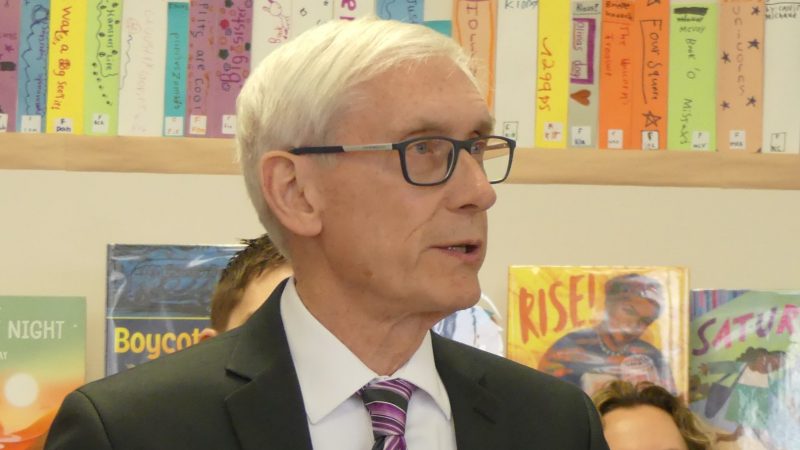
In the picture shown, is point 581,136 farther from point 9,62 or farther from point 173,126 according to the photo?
point 9,62

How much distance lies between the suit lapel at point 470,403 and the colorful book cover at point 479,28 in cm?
148

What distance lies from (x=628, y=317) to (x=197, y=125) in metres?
1.06

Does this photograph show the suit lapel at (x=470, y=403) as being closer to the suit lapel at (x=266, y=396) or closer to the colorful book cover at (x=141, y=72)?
the suit lapel at (x=266, y=396)

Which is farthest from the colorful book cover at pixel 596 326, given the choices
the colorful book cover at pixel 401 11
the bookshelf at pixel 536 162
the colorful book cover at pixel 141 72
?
the colorful book cover at pixel 141 72

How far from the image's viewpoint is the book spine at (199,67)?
287 cm

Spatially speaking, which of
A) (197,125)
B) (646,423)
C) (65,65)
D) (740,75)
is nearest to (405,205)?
(646,423)

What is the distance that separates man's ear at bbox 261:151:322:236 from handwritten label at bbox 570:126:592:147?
5.14 ft

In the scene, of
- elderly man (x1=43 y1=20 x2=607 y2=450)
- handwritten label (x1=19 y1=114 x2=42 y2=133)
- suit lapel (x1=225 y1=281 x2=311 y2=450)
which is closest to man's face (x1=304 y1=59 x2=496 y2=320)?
elderly man (x1=43 y1=20 x2=607 y2=450)

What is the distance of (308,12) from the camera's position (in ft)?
9.48

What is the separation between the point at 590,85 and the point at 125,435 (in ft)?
6.14

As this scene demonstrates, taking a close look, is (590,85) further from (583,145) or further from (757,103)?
(757,103)

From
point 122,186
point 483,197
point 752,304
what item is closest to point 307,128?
point 483,197

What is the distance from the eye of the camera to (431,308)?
138 cm

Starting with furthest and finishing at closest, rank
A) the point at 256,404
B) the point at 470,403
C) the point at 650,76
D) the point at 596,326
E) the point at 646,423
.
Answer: the point at 650,76, the point at 596,326, the point at 646,423, the point at 470,403, the point at 256,404
